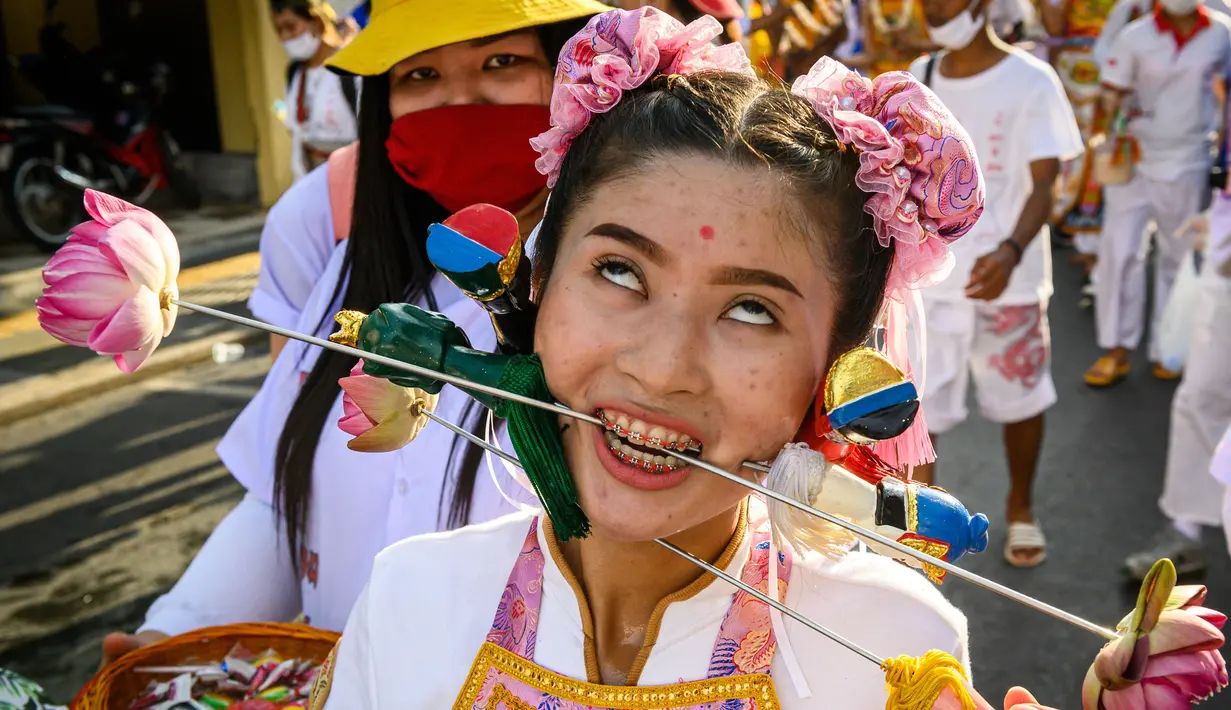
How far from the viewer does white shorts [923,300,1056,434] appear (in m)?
4.16

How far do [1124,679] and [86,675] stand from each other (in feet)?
11.9

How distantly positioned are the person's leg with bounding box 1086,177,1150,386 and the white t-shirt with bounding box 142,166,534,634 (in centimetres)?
524

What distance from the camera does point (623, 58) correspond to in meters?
1.35

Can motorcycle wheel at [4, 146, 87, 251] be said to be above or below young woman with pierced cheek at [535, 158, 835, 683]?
below

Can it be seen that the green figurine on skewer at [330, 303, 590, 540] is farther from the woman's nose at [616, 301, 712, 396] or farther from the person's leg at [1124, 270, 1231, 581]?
the person's leg at [1124, 270, 1231, 581]

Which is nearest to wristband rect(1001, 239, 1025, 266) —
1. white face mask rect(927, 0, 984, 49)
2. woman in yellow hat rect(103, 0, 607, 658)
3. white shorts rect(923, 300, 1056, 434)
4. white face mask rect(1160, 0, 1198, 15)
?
white shorts rect(923, 300, 1056, 434)

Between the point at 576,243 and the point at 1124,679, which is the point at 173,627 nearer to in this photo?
the point at 576,243

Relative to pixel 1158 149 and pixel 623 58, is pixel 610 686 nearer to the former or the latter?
pixel 623 58

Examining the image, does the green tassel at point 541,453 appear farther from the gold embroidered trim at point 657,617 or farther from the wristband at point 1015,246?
the wristband at point 1015,246

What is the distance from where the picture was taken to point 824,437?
1.24m

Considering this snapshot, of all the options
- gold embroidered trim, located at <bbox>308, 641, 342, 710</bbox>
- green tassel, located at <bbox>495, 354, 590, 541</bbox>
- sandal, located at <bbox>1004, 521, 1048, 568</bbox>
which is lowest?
sandal, located at <bbox>1004, 521, 1048, 568</bbox>

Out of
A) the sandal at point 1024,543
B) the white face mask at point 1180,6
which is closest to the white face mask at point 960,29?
the sandal at point 1024,543

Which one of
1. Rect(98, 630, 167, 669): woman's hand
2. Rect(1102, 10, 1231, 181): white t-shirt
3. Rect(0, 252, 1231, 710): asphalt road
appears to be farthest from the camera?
Rect(1102, 10, 1231, 181): white t-shirt

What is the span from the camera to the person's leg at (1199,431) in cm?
390
